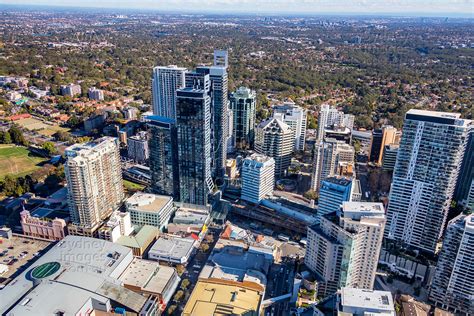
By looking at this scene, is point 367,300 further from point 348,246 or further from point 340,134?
point 340,134

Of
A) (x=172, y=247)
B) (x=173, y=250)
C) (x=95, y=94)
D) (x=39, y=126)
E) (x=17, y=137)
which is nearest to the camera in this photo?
(x=173, y=250)

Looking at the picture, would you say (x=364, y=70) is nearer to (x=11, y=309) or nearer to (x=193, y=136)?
(x=193, y=136)

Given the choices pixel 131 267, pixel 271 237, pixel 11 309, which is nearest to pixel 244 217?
pixel 271 237

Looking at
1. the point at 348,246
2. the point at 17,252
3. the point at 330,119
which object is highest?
the point at 348,246

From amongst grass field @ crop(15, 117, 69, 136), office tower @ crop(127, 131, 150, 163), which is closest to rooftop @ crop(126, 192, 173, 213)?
office tower @ crop(127, 131, 150, 163)

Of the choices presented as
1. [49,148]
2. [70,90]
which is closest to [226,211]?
[49,148]

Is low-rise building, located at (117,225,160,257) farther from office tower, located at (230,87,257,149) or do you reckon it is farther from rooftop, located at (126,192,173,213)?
office tower, located at (230,87,257,149)

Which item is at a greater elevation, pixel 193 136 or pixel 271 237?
pixel 193 136
